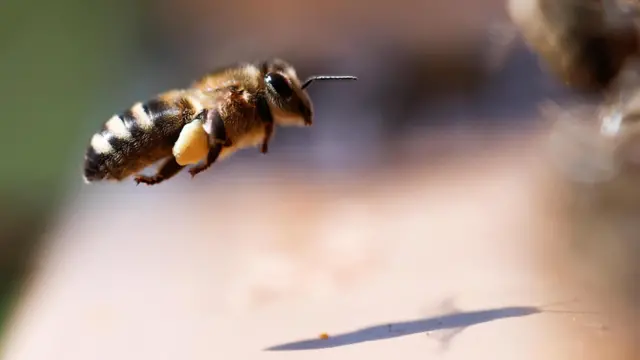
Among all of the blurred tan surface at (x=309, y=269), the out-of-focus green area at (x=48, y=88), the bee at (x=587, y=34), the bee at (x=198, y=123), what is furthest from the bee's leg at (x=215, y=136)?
the out-of-focus green area at (x=48, y=88)

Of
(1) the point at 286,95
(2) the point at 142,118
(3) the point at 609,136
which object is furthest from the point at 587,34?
(2) the point at 142,118

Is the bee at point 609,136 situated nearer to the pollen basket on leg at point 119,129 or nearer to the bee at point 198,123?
the bee at point 198,123

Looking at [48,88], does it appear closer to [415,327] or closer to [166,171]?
[166,171]

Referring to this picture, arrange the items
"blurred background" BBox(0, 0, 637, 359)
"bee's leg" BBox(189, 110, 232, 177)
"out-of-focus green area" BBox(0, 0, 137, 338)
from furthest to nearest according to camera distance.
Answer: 1. "out-of-focus green area" BBox(0, 0, 137, 338)
2. "blurred background" BBox(0, 0, 637, 359)
3. "bee's leg" BBox(189, 110, 232, 177)

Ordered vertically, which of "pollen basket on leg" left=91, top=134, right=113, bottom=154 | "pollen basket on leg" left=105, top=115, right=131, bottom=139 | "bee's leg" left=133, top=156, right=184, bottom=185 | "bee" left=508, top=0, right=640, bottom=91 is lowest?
"bee's leg" left=133, top=156, right=184, bottom=185

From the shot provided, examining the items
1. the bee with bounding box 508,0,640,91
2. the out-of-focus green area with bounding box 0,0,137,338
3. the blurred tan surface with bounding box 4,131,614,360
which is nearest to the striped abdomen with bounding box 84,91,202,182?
the blurred tan surface with bounding box 4,131,614,360

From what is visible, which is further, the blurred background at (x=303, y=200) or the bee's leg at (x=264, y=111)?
the blurred background at (x=303, y=200)

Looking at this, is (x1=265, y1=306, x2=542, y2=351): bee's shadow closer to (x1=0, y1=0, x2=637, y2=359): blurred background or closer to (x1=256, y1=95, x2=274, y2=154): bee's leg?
(x1=0, y1=0, x2=637, y2=359): blurred background
